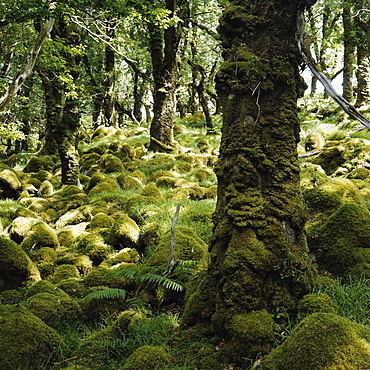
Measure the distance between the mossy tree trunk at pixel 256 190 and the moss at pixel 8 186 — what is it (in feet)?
34.0

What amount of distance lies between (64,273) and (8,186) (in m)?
7.71

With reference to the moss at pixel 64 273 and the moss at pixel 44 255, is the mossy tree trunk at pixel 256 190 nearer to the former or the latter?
the moss at pixel 64 273

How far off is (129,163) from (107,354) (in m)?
10.6

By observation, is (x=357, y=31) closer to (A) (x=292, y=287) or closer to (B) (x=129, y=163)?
(B) (x=129, y=163)

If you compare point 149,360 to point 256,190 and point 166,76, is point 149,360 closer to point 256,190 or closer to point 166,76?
point 256,190

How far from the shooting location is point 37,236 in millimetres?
6332

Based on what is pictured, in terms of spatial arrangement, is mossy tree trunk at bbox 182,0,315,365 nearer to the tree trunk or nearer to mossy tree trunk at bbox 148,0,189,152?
mossy tree trunk at bbox 148,0,189,152

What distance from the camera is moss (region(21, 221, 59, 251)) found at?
6227 mm

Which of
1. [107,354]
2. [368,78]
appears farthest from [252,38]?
[368,78]

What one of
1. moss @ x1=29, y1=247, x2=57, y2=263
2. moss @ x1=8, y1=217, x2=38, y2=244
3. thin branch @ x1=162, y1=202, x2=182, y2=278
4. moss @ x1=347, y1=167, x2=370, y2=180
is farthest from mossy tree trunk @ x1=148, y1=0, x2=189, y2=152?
thin branch @ x1=162, y1=202, x2=182, y2=278

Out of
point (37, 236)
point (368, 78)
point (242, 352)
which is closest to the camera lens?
point (242, 352)

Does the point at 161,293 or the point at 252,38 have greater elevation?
the point at 252,38

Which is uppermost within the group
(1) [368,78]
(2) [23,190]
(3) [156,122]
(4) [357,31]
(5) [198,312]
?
(4) [357,31]

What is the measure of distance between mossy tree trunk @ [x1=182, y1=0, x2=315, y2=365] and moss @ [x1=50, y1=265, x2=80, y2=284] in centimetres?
268
